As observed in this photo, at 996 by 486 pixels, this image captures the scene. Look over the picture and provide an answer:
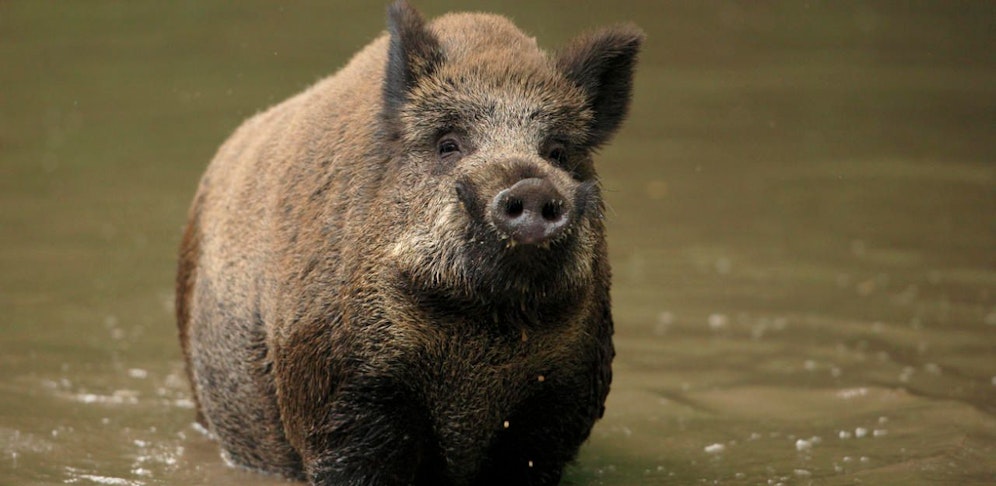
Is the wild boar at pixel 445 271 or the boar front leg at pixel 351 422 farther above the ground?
the wild boar at pixel 445 271

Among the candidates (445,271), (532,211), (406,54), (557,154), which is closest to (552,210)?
(532,211)

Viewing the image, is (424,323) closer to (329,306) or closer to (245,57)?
(329,306)

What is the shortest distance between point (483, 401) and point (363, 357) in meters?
0.51

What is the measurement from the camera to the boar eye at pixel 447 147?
18.3 feet

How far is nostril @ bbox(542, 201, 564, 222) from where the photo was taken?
4.89m

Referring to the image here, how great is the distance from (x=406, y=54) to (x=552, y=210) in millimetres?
1160

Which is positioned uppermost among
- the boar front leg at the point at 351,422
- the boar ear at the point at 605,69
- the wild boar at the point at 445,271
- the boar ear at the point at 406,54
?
the boar ear at the point at 605,69

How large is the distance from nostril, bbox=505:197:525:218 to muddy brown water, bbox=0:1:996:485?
235 cm

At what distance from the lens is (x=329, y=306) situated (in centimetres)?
576

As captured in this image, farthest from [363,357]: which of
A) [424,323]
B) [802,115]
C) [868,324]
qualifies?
[802,115]

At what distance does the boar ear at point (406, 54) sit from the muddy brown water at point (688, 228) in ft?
6.77

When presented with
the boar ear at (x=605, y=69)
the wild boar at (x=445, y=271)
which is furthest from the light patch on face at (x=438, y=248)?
the boar ear at (x=605, y=69)

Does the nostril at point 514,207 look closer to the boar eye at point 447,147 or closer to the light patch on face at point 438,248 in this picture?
the light patch on face at point 438,248

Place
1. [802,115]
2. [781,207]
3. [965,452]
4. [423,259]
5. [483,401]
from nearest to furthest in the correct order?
[423,259] → [483,401] → [965,452] → [781,207] → [802,115]
